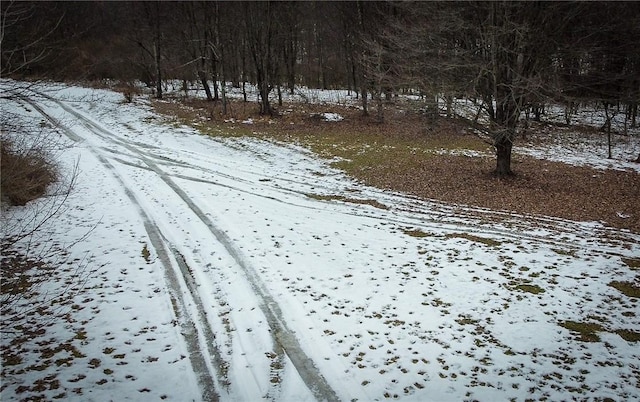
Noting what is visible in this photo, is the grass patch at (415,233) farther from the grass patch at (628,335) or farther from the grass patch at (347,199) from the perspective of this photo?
the grass patch at (628,335)

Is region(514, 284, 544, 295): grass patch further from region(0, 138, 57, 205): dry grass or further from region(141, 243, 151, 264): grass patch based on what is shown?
region(0, 138, 57, 205): dry grass

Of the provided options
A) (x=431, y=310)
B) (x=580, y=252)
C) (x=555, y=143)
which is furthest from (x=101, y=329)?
(x=555, y=143)

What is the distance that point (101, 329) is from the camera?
269 inches

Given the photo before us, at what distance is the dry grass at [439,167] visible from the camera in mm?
13531

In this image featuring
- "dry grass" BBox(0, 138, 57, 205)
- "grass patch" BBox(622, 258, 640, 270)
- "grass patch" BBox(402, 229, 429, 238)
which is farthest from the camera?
"grass patch" BBox(402, 229, 429, 238)

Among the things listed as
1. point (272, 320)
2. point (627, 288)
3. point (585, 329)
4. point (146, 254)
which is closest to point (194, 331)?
point (272, 320)

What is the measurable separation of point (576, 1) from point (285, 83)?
121 feet

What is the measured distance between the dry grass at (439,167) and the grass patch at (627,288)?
12.7 feet

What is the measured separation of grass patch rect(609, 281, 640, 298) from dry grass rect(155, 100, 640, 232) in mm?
3881

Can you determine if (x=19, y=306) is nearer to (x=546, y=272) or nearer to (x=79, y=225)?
(x=79, y=225)

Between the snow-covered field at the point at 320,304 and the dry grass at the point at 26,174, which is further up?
the dry grass at the point at 26,174

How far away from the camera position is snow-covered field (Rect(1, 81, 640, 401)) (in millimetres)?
5816

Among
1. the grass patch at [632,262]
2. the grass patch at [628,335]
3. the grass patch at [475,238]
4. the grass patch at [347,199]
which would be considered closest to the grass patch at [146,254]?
the grass patch at [347,199]

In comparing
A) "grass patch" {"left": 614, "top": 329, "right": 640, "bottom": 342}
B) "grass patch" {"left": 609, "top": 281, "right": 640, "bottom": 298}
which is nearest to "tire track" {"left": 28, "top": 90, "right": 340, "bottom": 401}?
"grass patch" {"left": 614, "top": 329, "right": 640, "bottom": 342}
